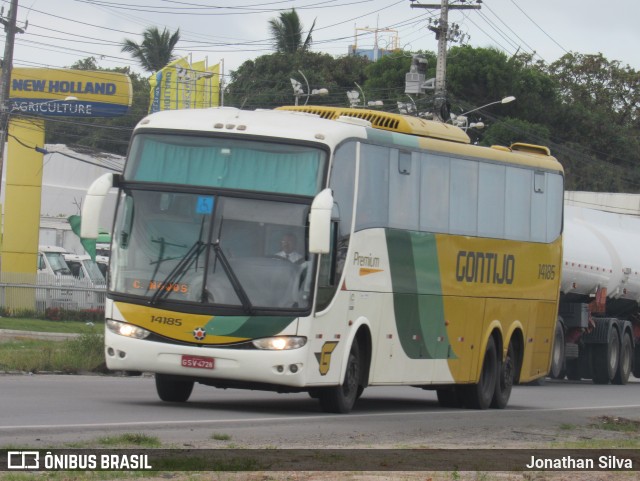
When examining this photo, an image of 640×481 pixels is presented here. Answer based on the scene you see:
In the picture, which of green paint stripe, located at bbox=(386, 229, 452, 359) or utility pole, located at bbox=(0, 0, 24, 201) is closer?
green paint stripe, located at bbox=(386, 229, 452, 359)

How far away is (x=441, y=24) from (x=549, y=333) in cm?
2489

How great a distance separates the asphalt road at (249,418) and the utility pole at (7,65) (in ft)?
63.3

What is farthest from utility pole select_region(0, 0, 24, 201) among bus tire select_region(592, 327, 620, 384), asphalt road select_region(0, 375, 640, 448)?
asphalt road select_region(0, 375, 640, 448)

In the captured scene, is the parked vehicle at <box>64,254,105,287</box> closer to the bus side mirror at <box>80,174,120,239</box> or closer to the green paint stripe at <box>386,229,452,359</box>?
the green paint stripe at <box>386,229,452,359</box>

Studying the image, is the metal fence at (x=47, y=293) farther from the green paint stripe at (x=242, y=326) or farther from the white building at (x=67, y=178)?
the green paint stripe at (x=242, y=326)

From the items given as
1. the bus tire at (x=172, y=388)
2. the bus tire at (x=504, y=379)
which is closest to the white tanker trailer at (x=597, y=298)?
the bus tire at (x=504, y=379)

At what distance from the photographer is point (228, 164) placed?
52.4ft

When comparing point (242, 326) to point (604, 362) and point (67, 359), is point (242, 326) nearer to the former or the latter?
point (67, 359)

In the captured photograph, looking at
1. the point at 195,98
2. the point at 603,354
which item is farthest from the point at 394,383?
the point at 195,98

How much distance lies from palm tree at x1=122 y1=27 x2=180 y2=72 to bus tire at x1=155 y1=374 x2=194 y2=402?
71.5 m

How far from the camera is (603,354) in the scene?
34.1 meters

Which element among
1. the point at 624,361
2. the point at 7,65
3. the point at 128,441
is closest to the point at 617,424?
the point at 128,441

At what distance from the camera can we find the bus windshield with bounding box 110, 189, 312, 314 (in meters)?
15.5

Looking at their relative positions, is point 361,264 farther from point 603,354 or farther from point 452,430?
point 603,354
